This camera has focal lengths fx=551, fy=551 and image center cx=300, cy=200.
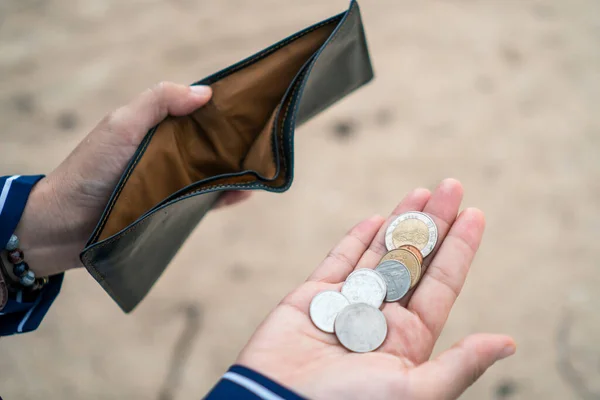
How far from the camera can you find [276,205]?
Result: 195 centimetres

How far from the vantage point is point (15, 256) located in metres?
1.36

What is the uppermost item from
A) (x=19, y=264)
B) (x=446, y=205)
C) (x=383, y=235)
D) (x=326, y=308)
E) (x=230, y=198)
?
(x=446, y=205)

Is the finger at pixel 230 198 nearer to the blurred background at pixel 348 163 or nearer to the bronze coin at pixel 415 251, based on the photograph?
the blurred background at pixel 348 163

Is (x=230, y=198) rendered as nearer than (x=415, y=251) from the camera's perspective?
No

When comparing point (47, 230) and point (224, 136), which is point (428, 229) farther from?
point (47, 230)

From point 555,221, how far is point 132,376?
146 centimetres

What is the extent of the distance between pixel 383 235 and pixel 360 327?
0.98 feet

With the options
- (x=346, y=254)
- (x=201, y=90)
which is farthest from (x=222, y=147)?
(x=346, y=254)

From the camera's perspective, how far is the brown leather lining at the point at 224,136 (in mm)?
1341

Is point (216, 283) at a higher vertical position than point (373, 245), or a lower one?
lower

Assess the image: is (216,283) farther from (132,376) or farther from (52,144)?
(52,144)

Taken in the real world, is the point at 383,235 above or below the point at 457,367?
above

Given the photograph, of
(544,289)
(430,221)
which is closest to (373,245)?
(430,221)

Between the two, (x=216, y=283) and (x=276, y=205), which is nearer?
(x=216, y=283)
